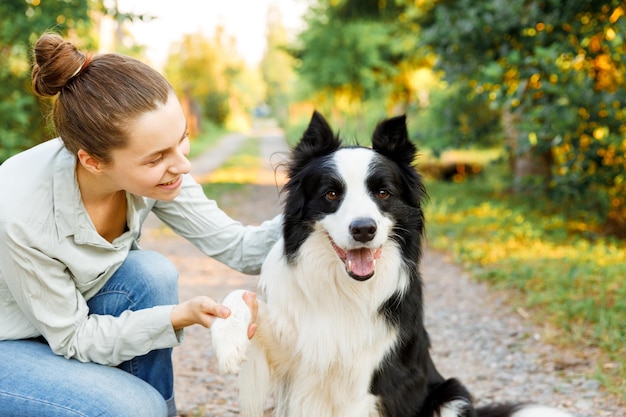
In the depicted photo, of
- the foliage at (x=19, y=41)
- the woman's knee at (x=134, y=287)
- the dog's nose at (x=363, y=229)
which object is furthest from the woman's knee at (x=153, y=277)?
the foliage at (x=19, y=41)

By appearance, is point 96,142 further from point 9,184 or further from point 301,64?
point 301,64

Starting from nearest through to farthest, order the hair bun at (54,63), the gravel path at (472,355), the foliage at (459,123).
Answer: the hair bun at (54,63) → the gravel path at (472,355) → the foliage at (459,123)

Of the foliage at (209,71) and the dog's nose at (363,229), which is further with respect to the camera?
the foliage at (209,71)

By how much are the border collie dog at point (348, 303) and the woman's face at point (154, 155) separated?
54 cm

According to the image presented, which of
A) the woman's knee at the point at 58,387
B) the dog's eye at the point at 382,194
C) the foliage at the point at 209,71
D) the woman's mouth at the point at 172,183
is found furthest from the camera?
the foliage at the point at 209,71

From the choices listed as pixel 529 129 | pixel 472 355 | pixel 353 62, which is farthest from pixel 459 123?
pixel 353 62

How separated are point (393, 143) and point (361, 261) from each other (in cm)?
54

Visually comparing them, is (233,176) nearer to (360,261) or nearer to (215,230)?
(215,230)

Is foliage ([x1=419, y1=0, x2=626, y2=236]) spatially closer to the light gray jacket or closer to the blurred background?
the blurred background

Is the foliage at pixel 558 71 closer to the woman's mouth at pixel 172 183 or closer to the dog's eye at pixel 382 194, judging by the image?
the dog's eye at pixel 382 194

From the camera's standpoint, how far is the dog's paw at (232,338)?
6.79ft

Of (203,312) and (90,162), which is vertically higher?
(90,162)

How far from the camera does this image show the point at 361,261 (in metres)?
2.39

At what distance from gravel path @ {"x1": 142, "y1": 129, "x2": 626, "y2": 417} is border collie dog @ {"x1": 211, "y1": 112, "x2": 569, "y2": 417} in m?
0.36
